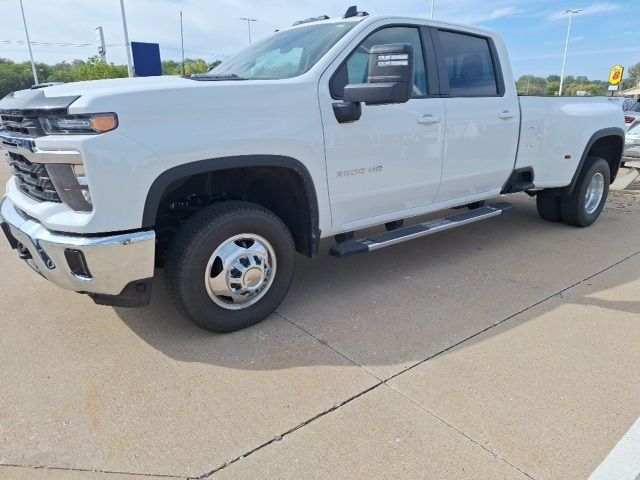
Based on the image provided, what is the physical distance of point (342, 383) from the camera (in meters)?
2.66

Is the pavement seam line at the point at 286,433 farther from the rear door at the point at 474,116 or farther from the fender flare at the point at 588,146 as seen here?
the fender flare at the point at 588,146

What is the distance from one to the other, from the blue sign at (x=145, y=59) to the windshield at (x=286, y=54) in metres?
3.98

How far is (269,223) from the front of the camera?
10.2 ft

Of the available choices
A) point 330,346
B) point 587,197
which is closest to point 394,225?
point 330,346

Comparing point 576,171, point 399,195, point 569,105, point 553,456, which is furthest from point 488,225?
point 553,456

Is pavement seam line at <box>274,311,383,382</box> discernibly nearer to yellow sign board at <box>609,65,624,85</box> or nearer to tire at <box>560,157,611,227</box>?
tire at <box>560,157,611,227</box>

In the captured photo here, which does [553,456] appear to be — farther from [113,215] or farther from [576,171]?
[576,171]

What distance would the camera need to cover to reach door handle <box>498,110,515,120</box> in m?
4.44

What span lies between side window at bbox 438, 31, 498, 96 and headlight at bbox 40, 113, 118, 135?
9.19 feet

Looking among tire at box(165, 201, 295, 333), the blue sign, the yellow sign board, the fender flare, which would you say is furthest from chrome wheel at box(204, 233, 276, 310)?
the yellow sign board

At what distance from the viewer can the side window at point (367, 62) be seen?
3258 millimetres

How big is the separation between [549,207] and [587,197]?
0.47 metres

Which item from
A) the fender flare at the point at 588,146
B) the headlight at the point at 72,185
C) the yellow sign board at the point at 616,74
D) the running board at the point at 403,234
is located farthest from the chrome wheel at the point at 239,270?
the yellow sign board at the point at 616,74

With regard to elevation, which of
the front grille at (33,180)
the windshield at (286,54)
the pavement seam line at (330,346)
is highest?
the windshield at (286,54)
